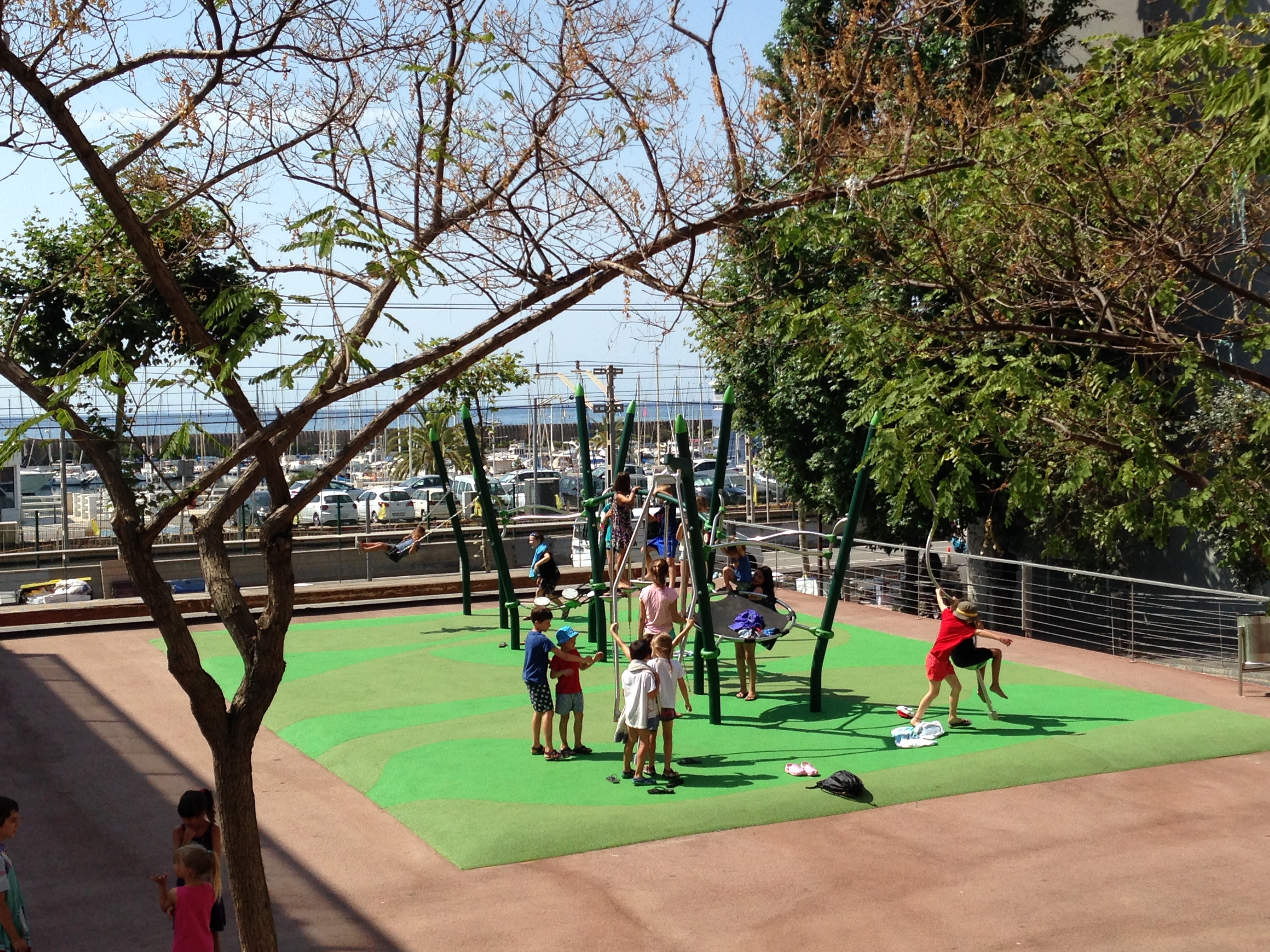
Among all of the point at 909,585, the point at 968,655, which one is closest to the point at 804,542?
the point at 909,585

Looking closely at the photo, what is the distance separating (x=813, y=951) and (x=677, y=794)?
3.21 m

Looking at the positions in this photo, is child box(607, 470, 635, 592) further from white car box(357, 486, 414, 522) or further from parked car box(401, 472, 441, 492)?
parked car box(401, 472, 441, 492)

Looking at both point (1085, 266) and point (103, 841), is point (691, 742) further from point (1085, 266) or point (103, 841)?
point (1085, 266)

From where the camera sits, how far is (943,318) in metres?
8.42

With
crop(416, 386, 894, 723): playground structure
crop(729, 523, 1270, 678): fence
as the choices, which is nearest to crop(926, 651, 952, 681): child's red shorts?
crop(416, 386, 894, 723): playground structure

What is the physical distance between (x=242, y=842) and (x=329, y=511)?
36.9 meters

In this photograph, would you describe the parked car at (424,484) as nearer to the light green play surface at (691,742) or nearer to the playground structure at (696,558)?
the playground structure at (696,558)

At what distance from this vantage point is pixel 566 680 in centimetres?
1182

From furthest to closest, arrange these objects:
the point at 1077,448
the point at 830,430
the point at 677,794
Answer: the point at 830,430 → the point at 677,794 → the point at 1077,448

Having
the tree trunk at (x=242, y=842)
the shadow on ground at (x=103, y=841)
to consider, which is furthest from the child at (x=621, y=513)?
the tree trunk at (x=242, y=842)

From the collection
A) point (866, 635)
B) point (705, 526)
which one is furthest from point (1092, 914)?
point (866, 635)

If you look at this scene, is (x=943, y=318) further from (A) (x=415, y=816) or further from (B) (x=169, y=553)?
(B) (x=169, y=553)

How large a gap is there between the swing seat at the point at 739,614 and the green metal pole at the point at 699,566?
43cm

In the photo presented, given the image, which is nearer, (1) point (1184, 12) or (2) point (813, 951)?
(2) point (813, 951)
